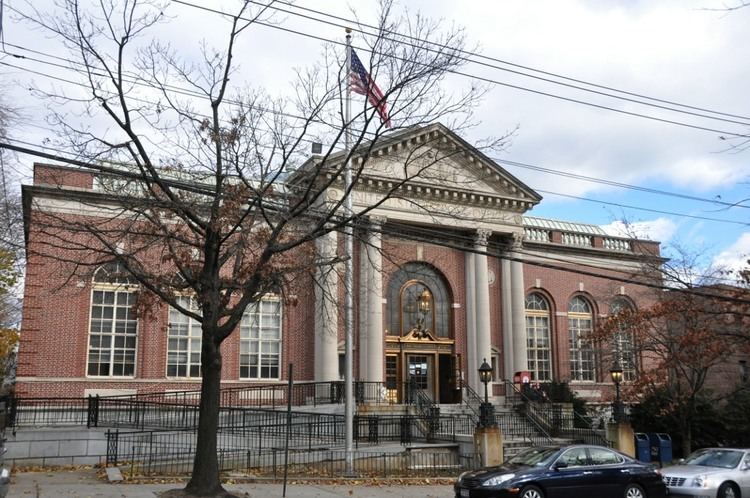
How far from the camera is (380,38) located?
596 inches

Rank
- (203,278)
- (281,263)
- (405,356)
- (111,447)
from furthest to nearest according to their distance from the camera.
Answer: (405,356)
(111,447)
(281,263)
(203,278)

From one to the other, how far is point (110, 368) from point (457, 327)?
1563cm

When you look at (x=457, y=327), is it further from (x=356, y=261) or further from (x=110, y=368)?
(x=110, y=368)

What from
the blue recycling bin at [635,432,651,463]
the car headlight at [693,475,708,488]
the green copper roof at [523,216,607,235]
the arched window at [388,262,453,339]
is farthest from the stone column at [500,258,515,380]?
the car headlight at [693,475,708,488]

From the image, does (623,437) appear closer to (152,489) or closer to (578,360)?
(578,360)

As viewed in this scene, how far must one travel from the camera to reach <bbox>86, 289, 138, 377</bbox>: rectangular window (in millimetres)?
28078

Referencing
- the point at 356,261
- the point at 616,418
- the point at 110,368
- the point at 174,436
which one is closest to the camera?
the point at 174,436

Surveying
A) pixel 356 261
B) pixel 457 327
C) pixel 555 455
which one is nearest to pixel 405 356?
pixel 457 327

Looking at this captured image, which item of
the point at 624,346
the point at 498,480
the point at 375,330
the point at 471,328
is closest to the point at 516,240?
the point at 471,328

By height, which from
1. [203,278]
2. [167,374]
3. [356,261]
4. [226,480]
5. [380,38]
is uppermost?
[380,38]

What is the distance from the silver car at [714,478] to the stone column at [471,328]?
1694 cm

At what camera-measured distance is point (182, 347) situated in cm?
2969

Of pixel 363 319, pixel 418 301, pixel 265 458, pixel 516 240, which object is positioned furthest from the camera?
pixel 516 240

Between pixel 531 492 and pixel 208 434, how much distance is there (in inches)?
250
